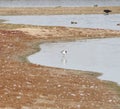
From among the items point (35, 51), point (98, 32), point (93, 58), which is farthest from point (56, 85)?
point (98, 32)

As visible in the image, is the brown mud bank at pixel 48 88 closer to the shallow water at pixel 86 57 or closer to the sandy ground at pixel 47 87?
the sandy ground at pixel 47 87

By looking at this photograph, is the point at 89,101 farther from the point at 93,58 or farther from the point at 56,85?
the point at 93,58

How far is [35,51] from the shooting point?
41344mm

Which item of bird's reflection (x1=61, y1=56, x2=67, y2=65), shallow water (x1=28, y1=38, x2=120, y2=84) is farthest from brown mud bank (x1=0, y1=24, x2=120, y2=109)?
bird's reflection (x1=61, y1=56, x2=67, y2=65)

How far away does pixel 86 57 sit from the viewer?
3747 centimetres

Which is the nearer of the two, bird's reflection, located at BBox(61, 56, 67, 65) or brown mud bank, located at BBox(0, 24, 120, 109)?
brown mud bank, located at BBox(0, 24, 120, 109)

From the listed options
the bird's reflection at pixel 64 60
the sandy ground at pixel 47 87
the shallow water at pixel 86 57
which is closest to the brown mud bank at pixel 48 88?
the sandy ground at pixel 47 87

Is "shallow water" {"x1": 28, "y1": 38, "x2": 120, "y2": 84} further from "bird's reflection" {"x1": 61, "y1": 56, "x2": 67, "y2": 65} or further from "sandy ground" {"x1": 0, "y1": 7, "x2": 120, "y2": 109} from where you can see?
"sandy ground" {"x1": 0, "y1": 7, "x2": 120, "y2": 109}

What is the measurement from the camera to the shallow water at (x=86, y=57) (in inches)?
1254

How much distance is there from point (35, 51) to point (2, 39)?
5.83 meters

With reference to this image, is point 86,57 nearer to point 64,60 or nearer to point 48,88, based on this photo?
point 64,60

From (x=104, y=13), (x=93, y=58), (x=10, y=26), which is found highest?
(x=93, y=58)

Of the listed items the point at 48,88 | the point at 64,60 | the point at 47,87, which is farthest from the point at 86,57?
the point at 48,88

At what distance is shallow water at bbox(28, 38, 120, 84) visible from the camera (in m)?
31.8
